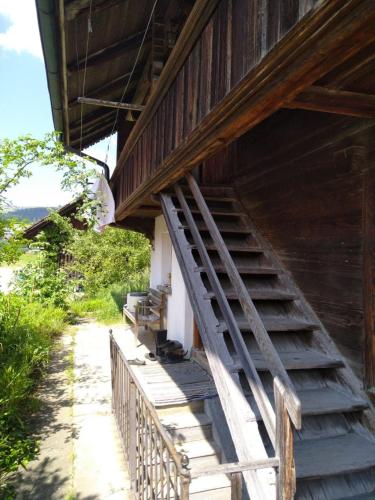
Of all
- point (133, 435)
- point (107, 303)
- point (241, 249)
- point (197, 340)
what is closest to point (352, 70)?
point (241, 249)

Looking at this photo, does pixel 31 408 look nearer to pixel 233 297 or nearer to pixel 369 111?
pixel 233 297

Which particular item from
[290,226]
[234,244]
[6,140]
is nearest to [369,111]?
[290,226]

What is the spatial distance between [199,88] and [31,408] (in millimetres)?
3916

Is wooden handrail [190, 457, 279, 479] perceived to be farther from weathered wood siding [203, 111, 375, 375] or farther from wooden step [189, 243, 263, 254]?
wooden step [189, 243, 263, 254]

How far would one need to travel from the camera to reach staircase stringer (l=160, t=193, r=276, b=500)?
164cm

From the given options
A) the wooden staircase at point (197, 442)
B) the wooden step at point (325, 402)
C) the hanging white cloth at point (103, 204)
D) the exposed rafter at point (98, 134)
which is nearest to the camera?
the wooden step at point (325, 402)

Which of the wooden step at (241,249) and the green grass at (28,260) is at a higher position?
the wooden step at (241,249)

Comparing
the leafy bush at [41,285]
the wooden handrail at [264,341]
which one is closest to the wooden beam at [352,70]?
the wooden handrail at [264,341]

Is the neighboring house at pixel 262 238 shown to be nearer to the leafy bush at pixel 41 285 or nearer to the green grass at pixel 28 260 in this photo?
the leafy bush at pixel 41 285

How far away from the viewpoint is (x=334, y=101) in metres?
1.63

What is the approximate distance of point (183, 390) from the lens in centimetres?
312

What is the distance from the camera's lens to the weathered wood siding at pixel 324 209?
2.40 metres

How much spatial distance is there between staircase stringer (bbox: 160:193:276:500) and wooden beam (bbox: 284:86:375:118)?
4.95 feet

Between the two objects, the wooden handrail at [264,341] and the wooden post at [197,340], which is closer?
the wooden handrail at [264,341]
